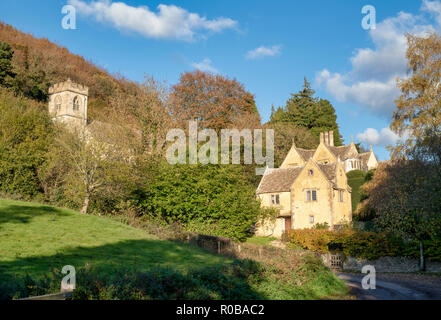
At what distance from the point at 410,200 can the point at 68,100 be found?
4715cm

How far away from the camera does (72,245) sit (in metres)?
18.0

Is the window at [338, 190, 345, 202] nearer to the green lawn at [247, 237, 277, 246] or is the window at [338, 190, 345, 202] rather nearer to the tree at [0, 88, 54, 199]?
the green lawn at [247, 237, 277, 246]

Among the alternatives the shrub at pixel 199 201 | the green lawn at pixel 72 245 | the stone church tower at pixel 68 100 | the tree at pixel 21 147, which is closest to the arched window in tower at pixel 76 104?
the stone church tower at pixel 68 100

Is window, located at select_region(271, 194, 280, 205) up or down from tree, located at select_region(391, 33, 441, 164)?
down

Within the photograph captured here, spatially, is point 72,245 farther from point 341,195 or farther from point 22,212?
point 341,195

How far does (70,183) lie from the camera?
31812 millimetres

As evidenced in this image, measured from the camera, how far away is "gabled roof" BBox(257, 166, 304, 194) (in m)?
45.5

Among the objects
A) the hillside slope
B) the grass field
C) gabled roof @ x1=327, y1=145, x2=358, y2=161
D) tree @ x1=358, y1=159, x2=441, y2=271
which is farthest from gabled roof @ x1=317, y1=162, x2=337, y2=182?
the hillside slope

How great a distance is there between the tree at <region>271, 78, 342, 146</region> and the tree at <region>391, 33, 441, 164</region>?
43133 millimetres

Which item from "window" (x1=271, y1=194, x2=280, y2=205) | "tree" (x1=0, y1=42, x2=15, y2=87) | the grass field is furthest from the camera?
"tree" (x1=0, y1=42, x2=15, y2=87)

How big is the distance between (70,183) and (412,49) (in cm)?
3217

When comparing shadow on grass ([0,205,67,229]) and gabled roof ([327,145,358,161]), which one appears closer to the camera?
shadow on grass ([0,205,67,229])
